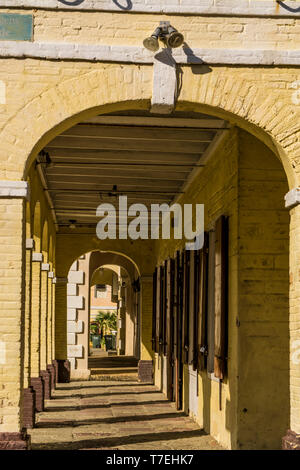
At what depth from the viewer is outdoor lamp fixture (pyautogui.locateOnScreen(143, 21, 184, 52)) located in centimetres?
743

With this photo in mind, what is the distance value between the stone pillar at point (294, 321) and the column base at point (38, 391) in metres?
7.04

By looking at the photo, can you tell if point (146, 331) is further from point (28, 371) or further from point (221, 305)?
point (221, 305)

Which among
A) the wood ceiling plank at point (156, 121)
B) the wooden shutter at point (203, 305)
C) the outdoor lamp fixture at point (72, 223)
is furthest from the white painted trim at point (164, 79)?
the outdoor lamp fixture at point (72, 223)

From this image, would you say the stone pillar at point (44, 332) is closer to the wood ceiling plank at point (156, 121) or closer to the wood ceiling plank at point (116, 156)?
the wood ceiling plank at point (116, 156)

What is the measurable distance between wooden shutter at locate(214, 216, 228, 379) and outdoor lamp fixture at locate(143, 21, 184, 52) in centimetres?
266

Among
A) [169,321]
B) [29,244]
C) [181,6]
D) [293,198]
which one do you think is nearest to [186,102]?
[181,6]

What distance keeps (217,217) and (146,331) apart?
1060 centimetres

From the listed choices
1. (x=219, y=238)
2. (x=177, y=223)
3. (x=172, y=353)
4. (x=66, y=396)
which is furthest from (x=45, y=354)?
(x=219, y=238)

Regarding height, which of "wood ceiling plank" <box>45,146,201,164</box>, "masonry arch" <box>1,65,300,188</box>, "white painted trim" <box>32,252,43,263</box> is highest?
"wood ceiling plank" <box>45,146,201,164</box>

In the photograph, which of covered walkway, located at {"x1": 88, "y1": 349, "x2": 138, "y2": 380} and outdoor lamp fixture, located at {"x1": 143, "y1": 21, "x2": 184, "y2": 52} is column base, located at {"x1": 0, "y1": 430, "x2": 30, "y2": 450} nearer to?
outdoor lamp fixture, located at {"x1": 143, "y1": 21, "x2": 184, "y2": 52}

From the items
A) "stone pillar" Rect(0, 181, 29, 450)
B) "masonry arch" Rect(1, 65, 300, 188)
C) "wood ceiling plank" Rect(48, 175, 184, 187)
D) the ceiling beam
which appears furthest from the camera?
"wood ceiling plank" Rect(48, 175, 184, 187)

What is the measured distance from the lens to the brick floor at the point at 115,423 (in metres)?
10.2

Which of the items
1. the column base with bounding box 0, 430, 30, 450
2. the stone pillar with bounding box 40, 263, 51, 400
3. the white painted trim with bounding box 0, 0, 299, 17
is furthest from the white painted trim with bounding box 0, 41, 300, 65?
the stone pillar with bounding box 40, 263, 51, 400

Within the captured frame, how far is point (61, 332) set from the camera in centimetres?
2020
